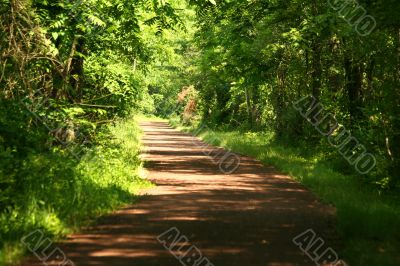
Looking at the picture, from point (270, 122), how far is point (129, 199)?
22.2 meters

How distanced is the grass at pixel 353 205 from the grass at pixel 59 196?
14.3 feet

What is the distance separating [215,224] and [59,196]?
2.77 m

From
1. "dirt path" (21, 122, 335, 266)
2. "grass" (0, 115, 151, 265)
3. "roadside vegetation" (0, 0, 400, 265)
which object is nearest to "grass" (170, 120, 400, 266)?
"roadside vegetation" (0, 0, 400, 265)

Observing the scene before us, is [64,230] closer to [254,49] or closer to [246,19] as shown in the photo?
[254,49]

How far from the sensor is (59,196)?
31.1ft

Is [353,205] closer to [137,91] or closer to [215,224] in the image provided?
[215,224]

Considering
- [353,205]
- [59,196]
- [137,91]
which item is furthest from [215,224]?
[137,91]

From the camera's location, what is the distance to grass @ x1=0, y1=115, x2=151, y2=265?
7895mm

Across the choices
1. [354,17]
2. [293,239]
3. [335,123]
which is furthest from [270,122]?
[293,239]

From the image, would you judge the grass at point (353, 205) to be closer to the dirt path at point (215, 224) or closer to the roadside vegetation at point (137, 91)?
the roadside vegetation at point (137, 91)

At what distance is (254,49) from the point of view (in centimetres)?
2256

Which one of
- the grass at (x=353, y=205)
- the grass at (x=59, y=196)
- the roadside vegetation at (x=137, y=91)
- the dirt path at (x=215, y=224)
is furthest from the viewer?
the roadside vegetation at (x=137, y=91)

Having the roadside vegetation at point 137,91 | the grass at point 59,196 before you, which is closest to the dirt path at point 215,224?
the grass at point 59,196

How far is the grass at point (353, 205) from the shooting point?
299 inches
